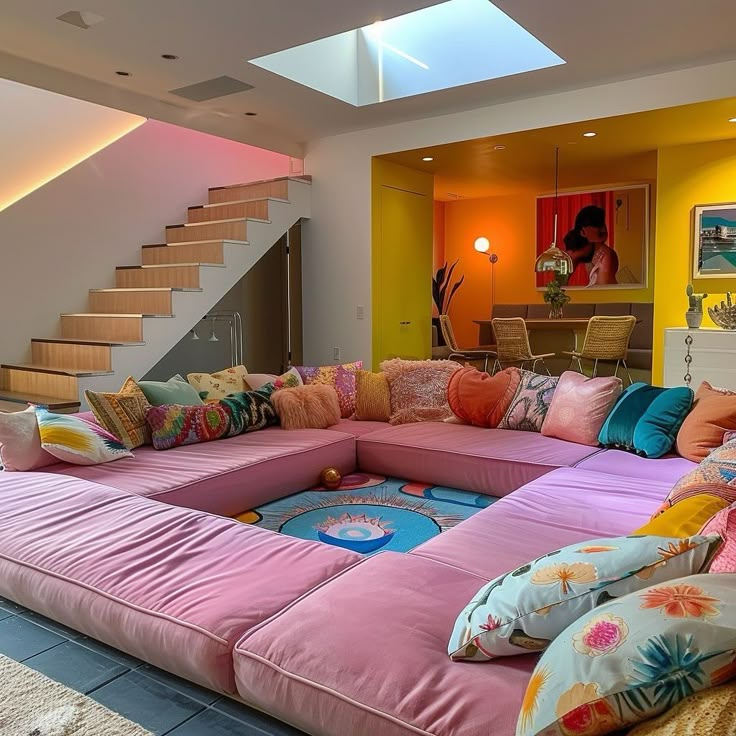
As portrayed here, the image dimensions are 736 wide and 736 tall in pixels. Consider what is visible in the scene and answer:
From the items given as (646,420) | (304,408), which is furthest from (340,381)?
(646,420)

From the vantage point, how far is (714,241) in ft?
19.1

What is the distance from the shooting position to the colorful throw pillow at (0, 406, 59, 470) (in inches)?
113

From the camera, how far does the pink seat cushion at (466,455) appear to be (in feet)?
10.6

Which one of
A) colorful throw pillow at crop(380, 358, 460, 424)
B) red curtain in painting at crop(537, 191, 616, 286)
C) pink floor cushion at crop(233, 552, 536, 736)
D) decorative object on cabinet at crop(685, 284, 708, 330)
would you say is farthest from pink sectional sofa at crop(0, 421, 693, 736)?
red curtain in painting at crop(537, 191, 616, 286)

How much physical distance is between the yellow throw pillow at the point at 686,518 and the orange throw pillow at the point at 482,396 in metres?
2.23

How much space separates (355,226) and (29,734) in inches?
205

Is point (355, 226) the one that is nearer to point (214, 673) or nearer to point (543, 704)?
point (214, 673)

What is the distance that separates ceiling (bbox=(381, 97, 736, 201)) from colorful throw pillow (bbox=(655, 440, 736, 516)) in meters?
3.33

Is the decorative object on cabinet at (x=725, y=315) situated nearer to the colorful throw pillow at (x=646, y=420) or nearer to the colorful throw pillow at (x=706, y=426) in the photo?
the colorful throw pillow at (x=646, y=420)

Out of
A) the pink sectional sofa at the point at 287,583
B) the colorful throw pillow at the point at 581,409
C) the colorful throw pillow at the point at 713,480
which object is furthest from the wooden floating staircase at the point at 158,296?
the colorful throw pillow at the point at 713,480

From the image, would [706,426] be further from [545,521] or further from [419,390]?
[419,390]

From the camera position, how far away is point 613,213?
8133mm

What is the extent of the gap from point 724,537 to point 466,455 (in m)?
2.16

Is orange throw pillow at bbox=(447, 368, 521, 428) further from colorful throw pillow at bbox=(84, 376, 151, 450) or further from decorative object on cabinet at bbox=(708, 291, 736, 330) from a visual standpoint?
decorative object on cabinet at bbox=(708, 291, 736, 330)
